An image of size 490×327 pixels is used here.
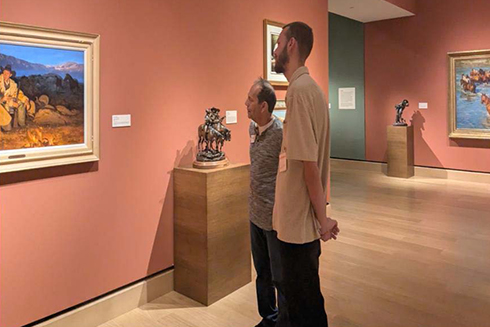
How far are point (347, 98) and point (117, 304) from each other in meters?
7.64

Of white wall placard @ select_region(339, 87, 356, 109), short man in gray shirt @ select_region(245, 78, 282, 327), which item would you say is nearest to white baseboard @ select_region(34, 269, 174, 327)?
short man in gray shirt @ select_region(245, 78, 282, 327)

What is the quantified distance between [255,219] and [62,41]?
1.59 meters

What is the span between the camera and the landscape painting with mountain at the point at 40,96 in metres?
2.28

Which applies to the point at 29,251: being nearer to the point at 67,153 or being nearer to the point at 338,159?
the point at 67,153

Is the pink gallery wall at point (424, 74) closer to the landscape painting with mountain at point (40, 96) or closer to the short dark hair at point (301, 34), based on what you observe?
the short dark hair at point (301, 34)

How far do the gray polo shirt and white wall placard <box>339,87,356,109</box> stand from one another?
7.28 m

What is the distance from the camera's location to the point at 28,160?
2373 millimetres

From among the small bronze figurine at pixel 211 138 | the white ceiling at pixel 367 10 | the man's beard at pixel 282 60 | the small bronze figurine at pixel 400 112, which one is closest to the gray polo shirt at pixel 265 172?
the man's beard at pixel 282 60

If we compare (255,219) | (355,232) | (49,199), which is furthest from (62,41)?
(355,232)

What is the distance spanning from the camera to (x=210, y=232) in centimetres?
301

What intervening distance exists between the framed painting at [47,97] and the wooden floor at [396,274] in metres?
1.25

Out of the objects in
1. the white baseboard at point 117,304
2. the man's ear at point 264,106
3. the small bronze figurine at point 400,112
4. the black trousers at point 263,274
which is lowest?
the white baseboard at point 117,304

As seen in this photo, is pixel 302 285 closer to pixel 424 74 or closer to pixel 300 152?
pixel 300 152

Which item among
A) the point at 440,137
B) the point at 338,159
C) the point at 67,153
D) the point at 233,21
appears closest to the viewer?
the point at 67,153
